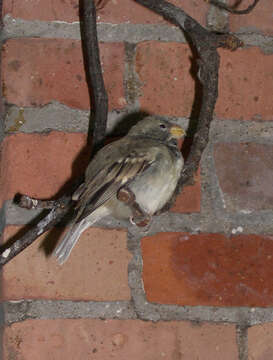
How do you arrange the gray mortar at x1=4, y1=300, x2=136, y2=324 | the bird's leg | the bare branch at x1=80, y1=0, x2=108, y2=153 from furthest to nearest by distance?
the gray mortar at x1=4, y1=300, x2=136, y2=324 < the bare branch at x1=80, y1=0, x2=108, y2=153 < the bird's leg

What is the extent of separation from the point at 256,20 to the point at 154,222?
427mm

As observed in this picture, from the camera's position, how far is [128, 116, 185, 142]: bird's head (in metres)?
1.11

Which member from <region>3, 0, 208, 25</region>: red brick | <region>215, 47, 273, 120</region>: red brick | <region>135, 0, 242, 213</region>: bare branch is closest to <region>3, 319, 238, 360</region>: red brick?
<region>135, 0, 242, 213</region>: bare branch

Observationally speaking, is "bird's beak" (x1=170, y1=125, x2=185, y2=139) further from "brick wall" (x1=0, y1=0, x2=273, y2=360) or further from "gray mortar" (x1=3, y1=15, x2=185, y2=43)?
"gray mortar" (x1=3, y1=15, x2=185, y2=43)

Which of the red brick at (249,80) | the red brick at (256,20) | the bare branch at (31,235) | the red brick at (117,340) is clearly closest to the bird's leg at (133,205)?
the bare branch at (31,235)

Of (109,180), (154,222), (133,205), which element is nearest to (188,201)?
(154,222)

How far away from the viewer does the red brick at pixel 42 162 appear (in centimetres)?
112

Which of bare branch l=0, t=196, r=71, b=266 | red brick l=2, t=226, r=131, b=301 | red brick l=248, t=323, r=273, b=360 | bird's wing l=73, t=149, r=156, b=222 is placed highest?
bird's wing l=73, t=149, r=156, b=222

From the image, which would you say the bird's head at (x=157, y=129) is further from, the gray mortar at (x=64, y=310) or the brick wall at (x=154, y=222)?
the gray mortar at (x=64, y=310)

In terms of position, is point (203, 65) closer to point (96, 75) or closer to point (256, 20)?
point (96, 75)

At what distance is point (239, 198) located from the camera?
1.17 meters

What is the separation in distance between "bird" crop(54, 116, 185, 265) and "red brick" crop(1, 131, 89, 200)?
0.30 ft

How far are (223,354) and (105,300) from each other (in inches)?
9.0

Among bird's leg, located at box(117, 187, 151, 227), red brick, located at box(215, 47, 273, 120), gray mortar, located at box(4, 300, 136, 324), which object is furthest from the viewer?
red brick, located at box(215, 47, 273, 120)
